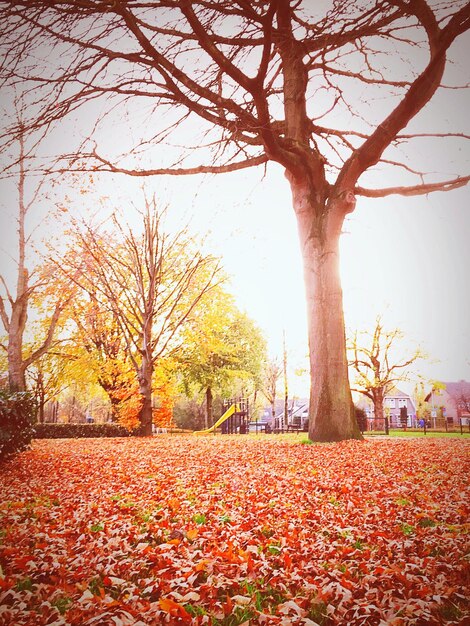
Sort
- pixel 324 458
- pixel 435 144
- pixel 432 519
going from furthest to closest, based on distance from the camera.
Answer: pixel 435 144, pixel 324 458, pixel 432 519

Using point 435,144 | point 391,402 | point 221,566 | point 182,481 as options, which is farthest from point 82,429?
point 391,402

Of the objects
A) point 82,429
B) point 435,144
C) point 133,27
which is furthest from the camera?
point 82,429

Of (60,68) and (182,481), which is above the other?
(60,68)

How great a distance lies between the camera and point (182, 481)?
4.84 m

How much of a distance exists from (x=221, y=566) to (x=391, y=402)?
3137 inches

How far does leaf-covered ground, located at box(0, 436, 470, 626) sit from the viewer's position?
6.84 ft

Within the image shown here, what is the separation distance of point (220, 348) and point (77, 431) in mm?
8730

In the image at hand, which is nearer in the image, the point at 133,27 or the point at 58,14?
the point at 58,14

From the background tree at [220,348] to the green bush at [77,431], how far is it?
18.1ft

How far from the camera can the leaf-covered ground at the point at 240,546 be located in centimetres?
208

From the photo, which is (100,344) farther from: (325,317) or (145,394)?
(325,317)

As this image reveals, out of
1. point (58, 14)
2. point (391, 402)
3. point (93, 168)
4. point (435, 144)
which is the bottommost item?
point (391, 402)

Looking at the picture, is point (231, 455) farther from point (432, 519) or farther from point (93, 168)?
point (93, 168)

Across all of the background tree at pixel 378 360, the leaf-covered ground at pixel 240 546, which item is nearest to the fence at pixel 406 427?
the background tree at pixel 378 360
